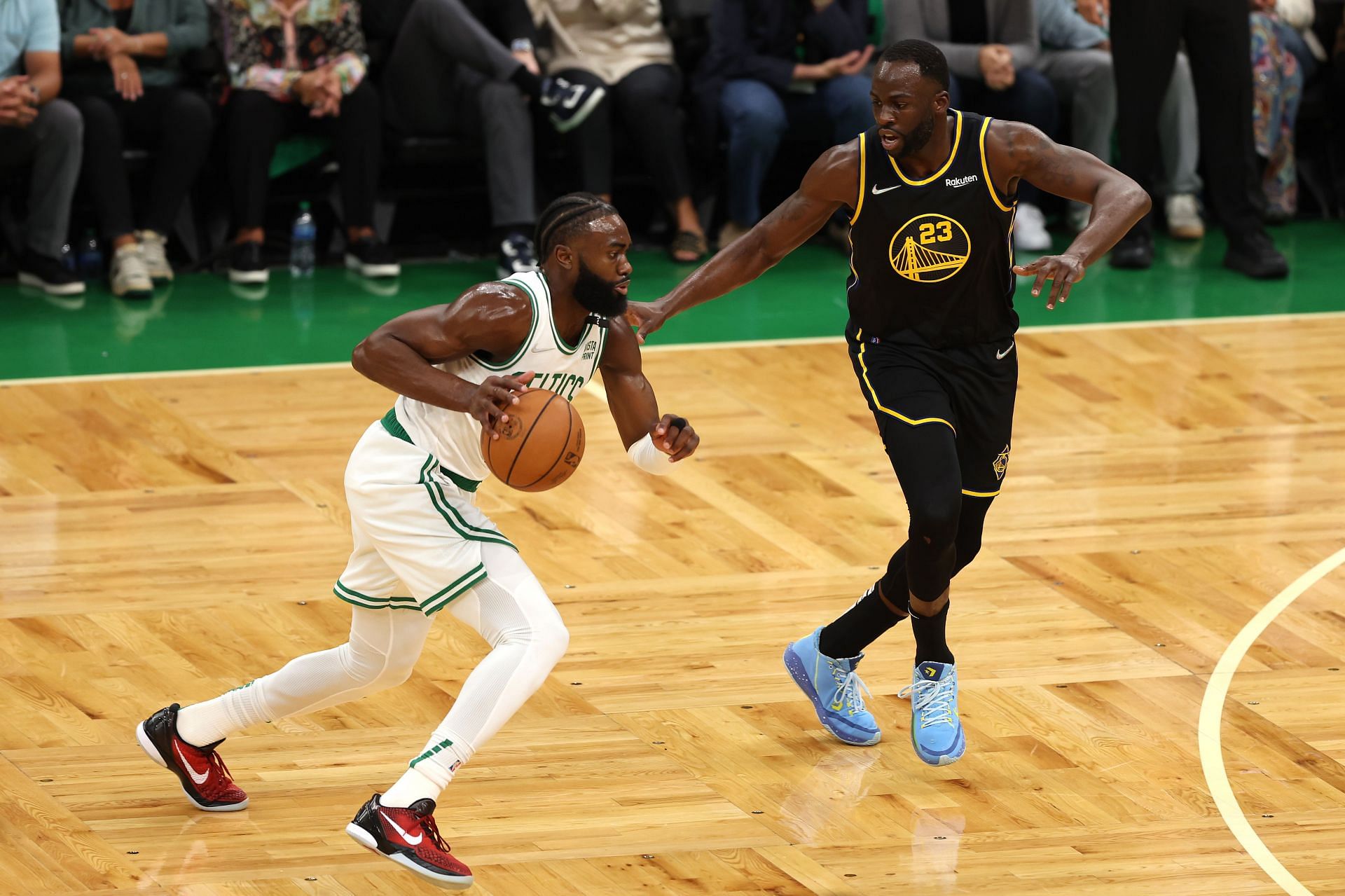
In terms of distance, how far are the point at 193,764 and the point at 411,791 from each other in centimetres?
77

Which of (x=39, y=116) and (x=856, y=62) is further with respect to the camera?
(x=856, y=62)

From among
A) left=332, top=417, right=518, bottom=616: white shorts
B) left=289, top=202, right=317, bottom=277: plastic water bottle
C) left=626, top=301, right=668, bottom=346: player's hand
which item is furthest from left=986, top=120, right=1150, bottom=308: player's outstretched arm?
left=289, top=202, right=317, bottom=277: plastic water bottle

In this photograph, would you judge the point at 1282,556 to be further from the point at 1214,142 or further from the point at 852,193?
the point at 1214,142

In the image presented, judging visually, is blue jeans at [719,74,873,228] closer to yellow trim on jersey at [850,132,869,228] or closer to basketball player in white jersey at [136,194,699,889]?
yellow trim on jersey at [850,132,869,228]

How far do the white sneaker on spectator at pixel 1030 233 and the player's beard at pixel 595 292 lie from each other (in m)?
6.27

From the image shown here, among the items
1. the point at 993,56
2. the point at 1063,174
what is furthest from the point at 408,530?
the point at 993,56

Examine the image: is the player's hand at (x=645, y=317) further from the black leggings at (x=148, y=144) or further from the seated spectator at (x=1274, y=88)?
the seated spectator at (x=1274, y=88)

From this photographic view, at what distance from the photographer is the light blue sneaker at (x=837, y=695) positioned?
5097 millimetres

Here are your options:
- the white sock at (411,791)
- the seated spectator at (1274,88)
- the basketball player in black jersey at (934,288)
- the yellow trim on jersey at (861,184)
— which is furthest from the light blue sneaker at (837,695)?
the seated spectator at (1274,88)

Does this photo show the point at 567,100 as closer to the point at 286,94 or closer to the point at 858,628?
the point at 286,94

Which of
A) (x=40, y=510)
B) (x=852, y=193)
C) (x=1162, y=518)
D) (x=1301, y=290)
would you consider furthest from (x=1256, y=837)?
(x=1301, y=290)

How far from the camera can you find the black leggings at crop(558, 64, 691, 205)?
10.0 meters

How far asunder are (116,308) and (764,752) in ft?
17.3

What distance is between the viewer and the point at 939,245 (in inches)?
188
